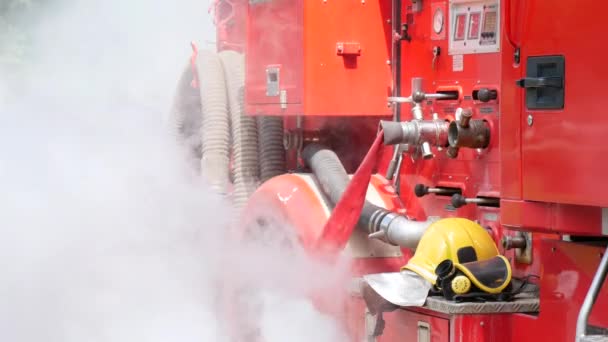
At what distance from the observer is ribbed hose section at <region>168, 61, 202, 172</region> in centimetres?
700

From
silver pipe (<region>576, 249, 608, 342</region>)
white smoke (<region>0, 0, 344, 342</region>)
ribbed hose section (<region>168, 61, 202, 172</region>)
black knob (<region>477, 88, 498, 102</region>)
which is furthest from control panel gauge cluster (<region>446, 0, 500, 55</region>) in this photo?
ribbed hose section (<region>168, 61, 202, 172</region>)

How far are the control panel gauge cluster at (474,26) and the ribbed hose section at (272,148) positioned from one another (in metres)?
1.50

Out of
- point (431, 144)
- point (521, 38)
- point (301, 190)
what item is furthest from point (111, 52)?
point (521, 38)

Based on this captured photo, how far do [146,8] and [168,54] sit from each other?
40cm

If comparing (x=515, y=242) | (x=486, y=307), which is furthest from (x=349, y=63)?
(x=486, y=307)

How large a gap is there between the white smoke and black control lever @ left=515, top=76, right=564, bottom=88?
257 cm

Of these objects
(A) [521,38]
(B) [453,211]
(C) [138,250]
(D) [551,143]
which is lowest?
(C) [138,250]

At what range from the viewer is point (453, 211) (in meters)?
4.64

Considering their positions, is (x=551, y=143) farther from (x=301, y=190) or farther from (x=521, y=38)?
(x=301, y=190)

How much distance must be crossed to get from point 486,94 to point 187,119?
310cm

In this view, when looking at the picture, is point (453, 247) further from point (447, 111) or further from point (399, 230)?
point (447, 111)

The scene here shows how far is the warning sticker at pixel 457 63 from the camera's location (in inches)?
180

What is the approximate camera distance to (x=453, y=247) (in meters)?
4.07

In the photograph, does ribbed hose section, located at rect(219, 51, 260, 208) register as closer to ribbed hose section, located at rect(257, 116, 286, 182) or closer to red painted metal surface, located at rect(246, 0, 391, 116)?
ribbed hose section, located at rect(257, 116, 286, 182)
